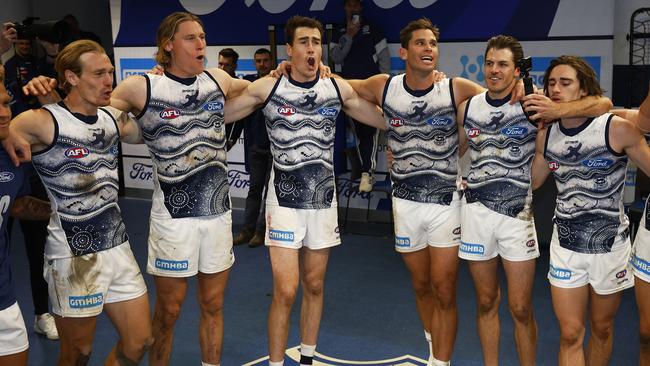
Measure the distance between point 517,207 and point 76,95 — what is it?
8.74 feet

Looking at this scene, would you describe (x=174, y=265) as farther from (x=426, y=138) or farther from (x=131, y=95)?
(x=426, y=138)

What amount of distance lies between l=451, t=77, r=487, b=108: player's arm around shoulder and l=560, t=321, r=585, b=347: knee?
5.13 ft

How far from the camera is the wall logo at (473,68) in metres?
9.08

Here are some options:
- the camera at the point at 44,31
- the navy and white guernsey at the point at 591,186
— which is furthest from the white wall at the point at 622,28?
the camera at the point at 44,31

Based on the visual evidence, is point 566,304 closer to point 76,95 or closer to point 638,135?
point 638,135

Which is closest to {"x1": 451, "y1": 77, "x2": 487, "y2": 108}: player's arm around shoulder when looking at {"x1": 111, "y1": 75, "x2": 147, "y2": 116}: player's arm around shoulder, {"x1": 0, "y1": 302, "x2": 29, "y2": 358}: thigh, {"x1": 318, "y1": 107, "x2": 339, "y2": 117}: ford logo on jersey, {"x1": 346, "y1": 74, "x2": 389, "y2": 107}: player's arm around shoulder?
{"x1": 346, "y1": 74, "x2": 389, "y2": 107}: player's arm around shoulder

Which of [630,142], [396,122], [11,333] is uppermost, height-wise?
[396,122]

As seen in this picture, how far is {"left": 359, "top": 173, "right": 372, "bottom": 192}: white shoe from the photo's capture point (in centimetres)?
902

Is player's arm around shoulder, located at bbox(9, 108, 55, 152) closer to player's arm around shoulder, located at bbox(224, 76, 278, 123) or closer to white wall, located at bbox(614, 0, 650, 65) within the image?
player's arm around shoulder, located at bbox(224, 76, 278, 123)

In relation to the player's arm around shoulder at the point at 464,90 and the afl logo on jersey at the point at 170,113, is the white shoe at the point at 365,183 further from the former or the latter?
the afl logo on jersey at the point at 170,113

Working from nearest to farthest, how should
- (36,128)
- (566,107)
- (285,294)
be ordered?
(36,128), (566,107), (285,294)

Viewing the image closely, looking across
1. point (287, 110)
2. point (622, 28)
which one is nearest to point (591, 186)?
point (287, 110)

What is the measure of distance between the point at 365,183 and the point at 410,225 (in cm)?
385

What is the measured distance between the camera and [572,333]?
172 inches
